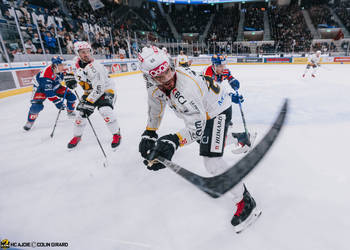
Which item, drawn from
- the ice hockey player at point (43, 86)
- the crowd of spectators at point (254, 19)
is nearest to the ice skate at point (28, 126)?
the ice hockey player at point (43, 86)

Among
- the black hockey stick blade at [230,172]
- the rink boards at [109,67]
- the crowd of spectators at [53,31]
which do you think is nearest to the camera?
the black hockey stick blade at [230,172]

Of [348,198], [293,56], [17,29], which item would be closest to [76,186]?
[348,198]

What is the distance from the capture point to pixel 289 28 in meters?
25.5

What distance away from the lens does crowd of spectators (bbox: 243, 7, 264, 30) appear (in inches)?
1076

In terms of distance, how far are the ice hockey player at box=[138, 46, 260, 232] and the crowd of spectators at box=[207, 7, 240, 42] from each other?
26.9 meters

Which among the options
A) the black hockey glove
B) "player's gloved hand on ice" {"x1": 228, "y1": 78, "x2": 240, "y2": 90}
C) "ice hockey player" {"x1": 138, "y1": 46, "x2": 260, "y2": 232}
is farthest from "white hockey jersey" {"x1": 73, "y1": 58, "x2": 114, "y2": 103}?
"player's gloved hand on ice" {"x1": 228, "y1": 78, "x2": 240, "y2": 90}

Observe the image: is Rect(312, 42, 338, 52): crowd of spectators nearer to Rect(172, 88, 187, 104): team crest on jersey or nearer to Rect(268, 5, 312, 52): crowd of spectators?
Rect(268, 5, 312, 52): crowd of spectators

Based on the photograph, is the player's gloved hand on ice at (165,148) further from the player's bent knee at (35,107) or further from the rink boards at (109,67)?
the rink boards at (109,67)

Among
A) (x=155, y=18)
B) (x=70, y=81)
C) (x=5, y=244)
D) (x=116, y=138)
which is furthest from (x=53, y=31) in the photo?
(x=155, y=18)

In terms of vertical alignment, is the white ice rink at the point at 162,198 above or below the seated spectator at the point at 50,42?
below

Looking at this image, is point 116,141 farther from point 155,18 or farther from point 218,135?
point 155,18

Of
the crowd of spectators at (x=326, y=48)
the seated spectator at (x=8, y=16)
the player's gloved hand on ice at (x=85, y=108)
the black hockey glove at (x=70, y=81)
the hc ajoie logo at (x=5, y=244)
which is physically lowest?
the hc ajoie logo at (x=5, y=244)

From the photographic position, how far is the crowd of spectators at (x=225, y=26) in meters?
26.4

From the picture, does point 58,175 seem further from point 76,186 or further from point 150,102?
point 150,102
